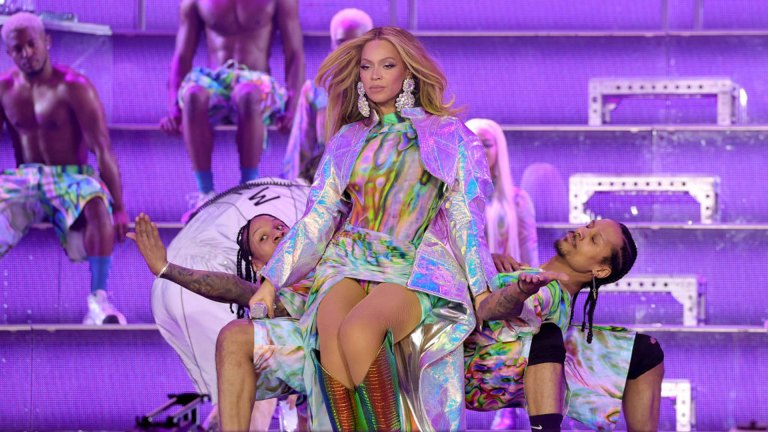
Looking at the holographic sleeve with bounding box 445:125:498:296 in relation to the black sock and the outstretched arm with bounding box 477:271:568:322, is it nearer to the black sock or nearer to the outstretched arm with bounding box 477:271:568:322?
the outstretched arm with bounding box 477:271:568:322

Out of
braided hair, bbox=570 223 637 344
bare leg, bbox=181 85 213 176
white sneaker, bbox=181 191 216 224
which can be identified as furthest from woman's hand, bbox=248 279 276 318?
bare leg, bbox=181 85 213 176

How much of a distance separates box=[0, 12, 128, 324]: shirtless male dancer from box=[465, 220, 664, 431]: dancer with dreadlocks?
254 cm

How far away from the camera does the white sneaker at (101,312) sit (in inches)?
210

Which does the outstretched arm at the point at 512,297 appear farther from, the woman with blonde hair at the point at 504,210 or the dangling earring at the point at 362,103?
the woman with blonde hair at the point at 504,210

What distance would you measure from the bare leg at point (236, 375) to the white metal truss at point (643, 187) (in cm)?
273

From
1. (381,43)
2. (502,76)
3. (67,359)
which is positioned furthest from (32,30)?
(381,43)

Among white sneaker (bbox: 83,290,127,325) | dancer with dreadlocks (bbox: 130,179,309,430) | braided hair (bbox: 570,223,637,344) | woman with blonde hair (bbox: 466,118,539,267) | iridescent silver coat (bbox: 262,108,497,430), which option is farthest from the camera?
white sneaker (bbox: 83,290,127,325)

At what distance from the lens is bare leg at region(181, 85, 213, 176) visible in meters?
5.43

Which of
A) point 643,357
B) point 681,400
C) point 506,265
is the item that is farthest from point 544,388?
point 681,400

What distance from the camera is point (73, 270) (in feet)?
18.0

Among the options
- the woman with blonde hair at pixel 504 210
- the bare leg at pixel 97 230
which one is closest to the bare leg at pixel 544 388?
the woman with blonde hair at pixel 504 210

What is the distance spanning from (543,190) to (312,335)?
2.71 m

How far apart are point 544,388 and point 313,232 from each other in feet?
2.41

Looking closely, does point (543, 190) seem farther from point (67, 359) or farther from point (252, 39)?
point (67, 359)
